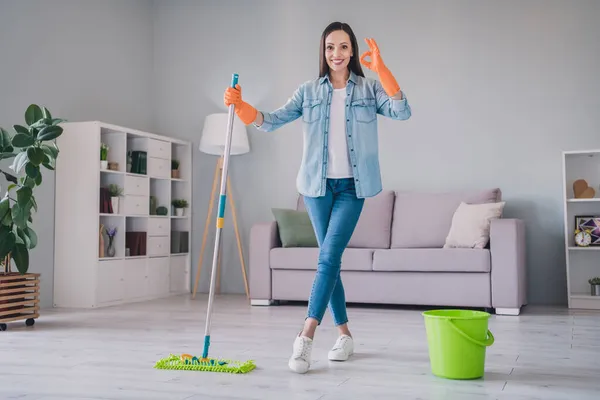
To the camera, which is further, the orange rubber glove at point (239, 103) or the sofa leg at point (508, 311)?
the sofa leg at point (508, 311)

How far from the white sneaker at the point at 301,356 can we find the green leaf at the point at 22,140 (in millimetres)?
2059

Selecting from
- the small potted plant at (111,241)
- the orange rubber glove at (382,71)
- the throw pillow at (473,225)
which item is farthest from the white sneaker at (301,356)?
the small potted plant at (111,241)

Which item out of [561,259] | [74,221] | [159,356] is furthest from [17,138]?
[561,259]

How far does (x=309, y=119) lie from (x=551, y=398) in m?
1.29

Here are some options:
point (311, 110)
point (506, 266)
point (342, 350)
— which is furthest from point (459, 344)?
point (506, 266)

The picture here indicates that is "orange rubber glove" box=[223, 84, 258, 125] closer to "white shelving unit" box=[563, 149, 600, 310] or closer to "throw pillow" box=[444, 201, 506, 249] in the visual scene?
"throw pillow" box=[444, 201, 506, 249]

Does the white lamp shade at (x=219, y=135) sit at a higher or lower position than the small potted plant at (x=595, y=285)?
higher

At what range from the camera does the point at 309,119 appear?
101 inches

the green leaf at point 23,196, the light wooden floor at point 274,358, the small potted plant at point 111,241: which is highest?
the green leaf at point 23,196

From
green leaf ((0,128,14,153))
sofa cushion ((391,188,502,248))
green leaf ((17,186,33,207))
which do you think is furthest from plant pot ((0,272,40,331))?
sofa cushion ((391,188,502,248))

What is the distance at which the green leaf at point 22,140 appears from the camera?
11.5 feet

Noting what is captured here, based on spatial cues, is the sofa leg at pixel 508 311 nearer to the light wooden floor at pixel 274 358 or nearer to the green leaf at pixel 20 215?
the light wooden floor at pixel 274 358

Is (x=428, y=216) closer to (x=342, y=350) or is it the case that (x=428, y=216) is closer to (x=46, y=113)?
(x=342, y=350)

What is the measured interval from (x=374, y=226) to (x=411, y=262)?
653 mm
